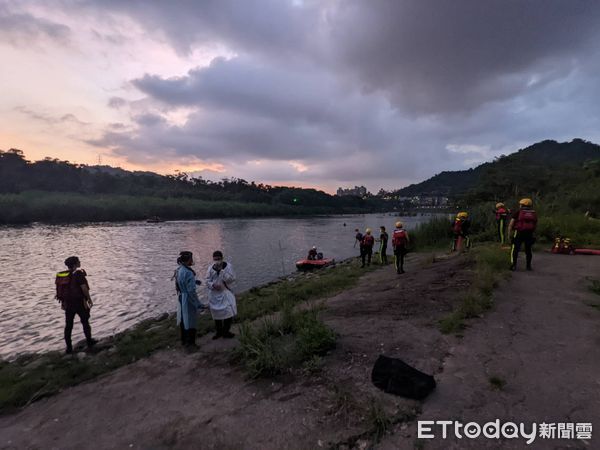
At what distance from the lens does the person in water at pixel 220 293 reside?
763 centimetres

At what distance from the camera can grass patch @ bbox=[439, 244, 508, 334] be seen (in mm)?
6546

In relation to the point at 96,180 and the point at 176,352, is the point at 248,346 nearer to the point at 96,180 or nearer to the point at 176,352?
the point at 176,352

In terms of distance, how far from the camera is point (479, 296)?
7.64 m

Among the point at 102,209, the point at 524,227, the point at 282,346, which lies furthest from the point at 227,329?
the point at 102,209

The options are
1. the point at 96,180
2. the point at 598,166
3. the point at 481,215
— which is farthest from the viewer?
the point at 96,180

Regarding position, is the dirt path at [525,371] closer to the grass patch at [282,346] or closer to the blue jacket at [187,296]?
the grass patch at [282,346]

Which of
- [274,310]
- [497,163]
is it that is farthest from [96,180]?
[274,310]

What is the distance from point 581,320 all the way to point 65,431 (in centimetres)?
920

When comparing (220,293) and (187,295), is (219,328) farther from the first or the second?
(187,295)

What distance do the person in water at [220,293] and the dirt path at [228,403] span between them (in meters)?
0.44

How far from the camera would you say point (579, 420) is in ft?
12.5

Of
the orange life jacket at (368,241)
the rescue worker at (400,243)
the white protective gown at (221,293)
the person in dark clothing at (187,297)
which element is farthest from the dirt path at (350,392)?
the orange life jacket at (368,241)

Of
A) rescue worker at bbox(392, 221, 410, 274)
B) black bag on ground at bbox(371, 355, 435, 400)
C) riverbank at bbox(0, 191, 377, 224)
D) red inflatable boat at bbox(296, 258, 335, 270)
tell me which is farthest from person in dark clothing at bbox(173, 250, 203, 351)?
riverbank at bbox(0, 191, 377, 224)

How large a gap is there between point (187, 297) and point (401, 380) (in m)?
Answer: 5.04
